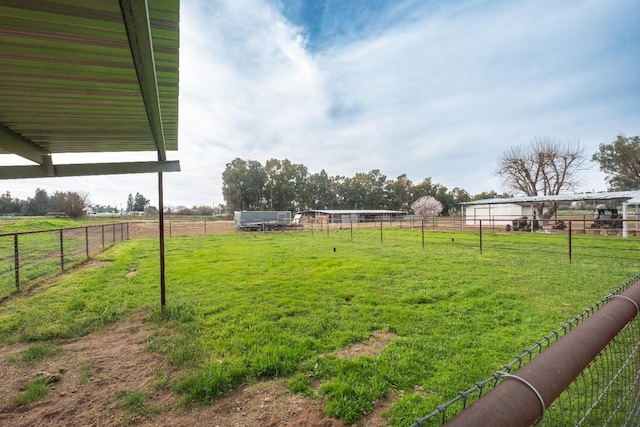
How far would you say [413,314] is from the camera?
4.38 meters

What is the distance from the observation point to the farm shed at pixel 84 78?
5.23ft

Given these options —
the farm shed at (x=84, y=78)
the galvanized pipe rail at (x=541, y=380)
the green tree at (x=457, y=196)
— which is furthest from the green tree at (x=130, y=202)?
the galvanized pipe rail at (x=541, y=380)

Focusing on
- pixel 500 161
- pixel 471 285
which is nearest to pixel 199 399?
pixel 471 285

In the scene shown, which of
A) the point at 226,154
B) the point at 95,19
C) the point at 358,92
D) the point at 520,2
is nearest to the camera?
the point at 95,19

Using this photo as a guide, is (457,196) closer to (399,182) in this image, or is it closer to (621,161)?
(399,182)

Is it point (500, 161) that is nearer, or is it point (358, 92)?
point (358, 92)

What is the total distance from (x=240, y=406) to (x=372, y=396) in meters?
1.13

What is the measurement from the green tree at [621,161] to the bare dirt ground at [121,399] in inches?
1542

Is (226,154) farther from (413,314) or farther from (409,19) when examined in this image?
(413,314)

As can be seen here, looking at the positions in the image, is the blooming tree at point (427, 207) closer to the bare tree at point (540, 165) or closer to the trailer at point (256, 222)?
the bare tree at point (540, 165)

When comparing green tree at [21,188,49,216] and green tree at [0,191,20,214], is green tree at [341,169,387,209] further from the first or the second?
green tree at [0,191,20,214]

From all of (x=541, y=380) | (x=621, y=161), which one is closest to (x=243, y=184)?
(x=621, y=161)

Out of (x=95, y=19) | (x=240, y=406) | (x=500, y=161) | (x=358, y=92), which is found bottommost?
(x=240, y=406)

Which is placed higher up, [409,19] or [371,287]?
[409,19]
